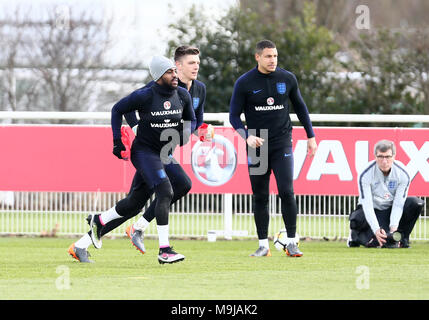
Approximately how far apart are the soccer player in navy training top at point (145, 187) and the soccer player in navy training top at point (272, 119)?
0.52 metres

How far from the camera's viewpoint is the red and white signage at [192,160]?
46.2ft

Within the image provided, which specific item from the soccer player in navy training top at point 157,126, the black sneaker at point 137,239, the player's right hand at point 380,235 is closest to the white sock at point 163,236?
the soccer player in navy training top at point 157,126

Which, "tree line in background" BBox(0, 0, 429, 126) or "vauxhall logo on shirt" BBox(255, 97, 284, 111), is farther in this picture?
"tree line in background" BBox(0, 0, 429, 126)

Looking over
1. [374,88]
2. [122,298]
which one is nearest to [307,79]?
[374,88]

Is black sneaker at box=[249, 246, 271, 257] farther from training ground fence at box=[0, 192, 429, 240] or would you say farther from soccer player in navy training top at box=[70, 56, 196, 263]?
training ground fence at box=[0, 192, 429, 240]

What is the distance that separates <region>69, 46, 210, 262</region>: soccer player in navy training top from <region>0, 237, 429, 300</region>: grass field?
222mm

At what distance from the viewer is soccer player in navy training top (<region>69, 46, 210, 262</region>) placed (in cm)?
1076

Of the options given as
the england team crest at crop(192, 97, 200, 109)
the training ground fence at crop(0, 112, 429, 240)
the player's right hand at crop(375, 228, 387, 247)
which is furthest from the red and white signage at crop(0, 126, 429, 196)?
the england team crest at crop(192, 97, 200, 109)

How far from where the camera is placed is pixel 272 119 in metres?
11.4

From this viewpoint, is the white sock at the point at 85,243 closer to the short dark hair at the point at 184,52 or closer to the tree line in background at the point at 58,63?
the short dark hair at the point at 184,52

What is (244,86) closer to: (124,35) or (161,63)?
(161,63)

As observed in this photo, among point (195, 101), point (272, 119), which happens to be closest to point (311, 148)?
point (272, 119)

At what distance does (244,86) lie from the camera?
453 inches

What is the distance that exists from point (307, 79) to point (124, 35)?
7.62 meters
